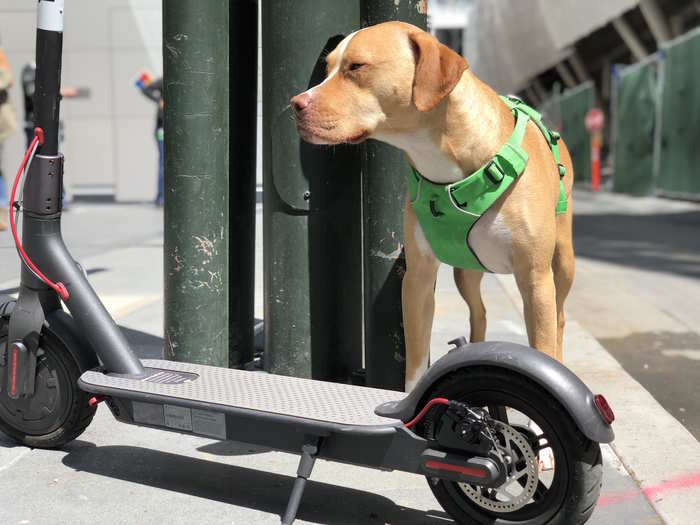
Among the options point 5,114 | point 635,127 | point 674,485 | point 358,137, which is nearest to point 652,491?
point 674,485

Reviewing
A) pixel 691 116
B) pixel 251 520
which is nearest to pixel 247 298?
pixel 251 520

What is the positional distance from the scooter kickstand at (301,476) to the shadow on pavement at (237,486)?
18cm

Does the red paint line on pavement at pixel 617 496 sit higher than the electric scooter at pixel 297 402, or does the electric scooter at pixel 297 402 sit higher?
the electric scooter at pixel 297 402

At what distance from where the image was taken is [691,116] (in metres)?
18.2

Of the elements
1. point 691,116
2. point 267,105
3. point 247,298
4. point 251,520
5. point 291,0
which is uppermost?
point 691,116

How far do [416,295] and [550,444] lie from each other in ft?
2.89

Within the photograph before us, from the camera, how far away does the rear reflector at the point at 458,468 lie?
238 cm

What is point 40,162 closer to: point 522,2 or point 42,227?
point 42,227

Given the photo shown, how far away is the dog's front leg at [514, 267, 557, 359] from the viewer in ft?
9.66

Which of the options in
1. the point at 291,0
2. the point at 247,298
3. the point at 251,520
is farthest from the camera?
the point at 247,298

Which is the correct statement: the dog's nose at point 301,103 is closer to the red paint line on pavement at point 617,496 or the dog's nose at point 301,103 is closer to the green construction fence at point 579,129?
the red paint line on pavement at point 617,496

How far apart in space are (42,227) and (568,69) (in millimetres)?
48195

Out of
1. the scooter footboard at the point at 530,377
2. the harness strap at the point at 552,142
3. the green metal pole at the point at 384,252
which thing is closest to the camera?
the scooter footboard at the point at 530,377

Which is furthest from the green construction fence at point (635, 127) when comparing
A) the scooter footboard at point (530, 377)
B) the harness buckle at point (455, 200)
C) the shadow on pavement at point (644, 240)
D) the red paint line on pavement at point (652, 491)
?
the scooter footboard at point (530, 377)
